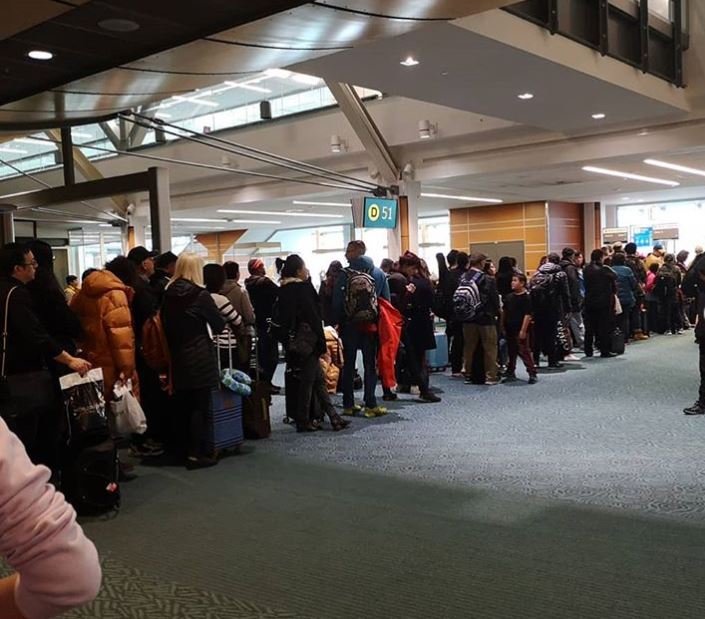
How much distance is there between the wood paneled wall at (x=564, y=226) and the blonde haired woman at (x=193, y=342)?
16356mm

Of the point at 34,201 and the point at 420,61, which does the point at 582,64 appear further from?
the point at 34,201

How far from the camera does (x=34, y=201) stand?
7883 mm

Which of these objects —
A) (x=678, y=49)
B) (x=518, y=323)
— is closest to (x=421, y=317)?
(x=518, y=323)

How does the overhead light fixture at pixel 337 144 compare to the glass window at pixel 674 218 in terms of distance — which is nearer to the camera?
the overhead light fixture at pixel 337 144

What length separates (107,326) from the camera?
4969mm

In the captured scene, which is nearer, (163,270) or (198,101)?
(163,270)

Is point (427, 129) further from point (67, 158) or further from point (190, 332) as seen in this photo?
point (190, 332)

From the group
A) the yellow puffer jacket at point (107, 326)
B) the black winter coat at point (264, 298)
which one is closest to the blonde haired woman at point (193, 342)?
the yellow puffer jacket at point (107, 326)

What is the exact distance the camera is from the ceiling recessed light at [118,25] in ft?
14.7

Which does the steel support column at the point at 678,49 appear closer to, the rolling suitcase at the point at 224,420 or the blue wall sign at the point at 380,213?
the blue wall sign at the point at 380,213

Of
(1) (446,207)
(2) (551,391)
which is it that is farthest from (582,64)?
(1) (446,207)

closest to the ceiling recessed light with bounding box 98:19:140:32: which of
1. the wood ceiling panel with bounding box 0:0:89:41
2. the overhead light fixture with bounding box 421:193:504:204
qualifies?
the wood ceiling panel with bounding box 0:0:89:41

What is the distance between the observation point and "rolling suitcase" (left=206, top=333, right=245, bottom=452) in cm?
534

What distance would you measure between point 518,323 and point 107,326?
5.10m
